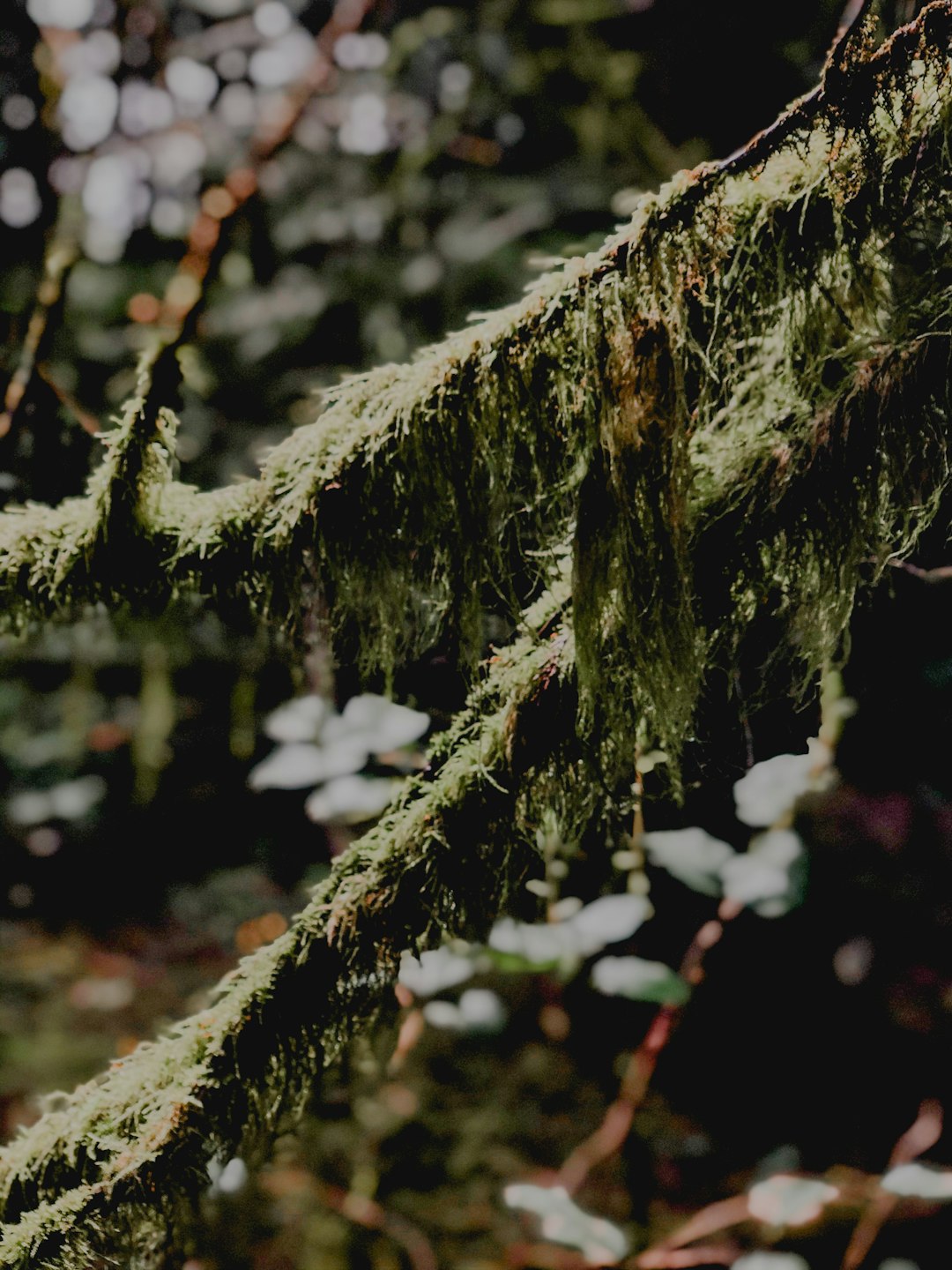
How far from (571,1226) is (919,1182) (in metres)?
0.49

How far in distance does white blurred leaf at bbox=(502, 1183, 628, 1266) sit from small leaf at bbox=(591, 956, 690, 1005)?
31cm

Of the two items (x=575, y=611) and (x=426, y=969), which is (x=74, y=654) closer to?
(x=426, y=969)

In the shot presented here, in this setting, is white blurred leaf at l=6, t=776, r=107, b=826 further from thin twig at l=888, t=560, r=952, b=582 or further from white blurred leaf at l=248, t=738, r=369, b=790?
thin twig at l=888, t=560, r=952, b=582

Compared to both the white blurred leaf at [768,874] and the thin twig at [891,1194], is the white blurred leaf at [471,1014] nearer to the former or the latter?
the white blurred leaf at [768,874]

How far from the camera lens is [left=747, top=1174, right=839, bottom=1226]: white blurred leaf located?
51.7 inches

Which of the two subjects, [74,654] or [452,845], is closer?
[452,845]

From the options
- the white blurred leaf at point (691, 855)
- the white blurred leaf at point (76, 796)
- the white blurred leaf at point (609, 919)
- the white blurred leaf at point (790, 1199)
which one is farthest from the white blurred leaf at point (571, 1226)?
the white blurred leaf at point (76, 796)

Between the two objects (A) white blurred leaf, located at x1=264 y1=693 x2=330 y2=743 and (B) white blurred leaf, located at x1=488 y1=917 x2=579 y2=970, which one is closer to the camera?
(B) white blurred leaf, located at x1=488 y1=917 x2=579 y2=970

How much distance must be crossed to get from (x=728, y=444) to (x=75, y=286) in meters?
3.52

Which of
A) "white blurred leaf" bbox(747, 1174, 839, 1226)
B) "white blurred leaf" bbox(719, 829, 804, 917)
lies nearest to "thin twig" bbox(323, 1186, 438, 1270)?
"white blurred leaf" bbox(747, 1174, 839, 1226)

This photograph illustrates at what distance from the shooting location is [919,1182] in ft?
4.03

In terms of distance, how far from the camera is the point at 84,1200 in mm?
782

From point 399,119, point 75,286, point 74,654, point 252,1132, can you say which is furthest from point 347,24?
point 252,1132

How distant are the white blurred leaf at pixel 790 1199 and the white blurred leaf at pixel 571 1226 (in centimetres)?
22
